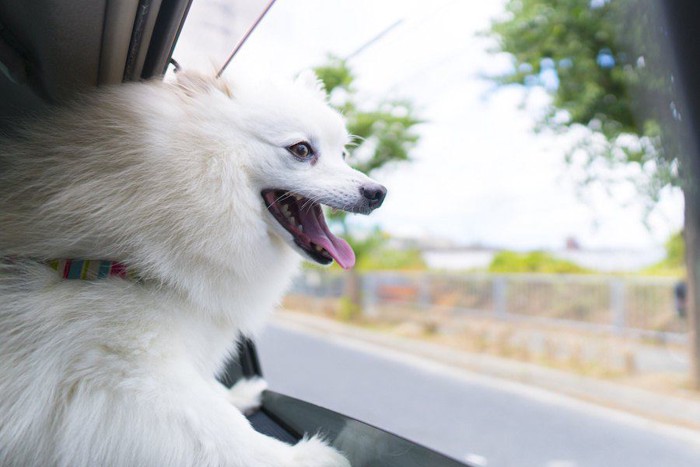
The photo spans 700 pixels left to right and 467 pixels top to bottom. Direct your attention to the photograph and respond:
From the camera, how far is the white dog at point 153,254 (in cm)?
101

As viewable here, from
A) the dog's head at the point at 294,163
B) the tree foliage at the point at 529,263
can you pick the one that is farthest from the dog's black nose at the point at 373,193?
the tree foliage at the point at 529,263

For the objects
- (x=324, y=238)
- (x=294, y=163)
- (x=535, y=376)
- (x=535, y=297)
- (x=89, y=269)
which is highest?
(x=294, y=163)

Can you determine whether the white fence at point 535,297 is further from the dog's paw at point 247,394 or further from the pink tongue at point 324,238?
the pink tongue at point 324,238

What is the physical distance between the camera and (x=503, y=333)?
7707mm

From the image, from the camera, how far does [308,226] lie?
1500 millimetres

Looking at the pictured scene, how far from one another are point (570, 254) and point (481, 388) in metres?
5.23

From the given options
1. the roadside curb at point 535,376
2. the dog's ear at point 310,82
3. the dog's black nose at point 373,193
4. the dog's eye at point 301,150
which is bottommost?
the roadside curb at point 535,376

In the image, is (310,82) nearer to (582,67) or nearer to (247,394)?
(247,394)

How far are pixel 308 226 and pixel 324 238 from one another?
0.20 ft

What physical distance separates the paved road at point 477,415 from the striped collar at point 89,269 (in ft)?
2.67

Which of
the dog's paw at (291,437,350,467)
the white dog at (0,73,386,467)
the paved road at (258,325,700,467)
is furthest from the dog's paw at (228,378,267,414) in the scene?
the dog's paw at (291,437,350,467)

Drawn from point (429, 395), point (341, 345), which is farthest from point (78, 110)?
point (341, 345)

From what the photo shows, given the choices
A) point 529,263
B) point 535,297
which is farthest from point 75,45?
point 529,263

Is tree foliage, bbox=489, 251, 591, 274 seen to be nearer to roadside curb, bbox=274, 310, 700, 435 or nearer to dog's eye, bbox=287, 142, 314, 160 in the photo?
roadside curb, bbox=274, 310, 700, 435
